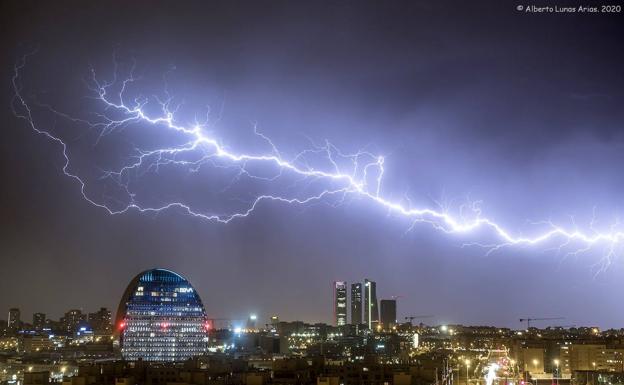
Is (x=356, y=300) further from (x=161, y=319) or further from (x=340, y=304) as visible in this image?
(x=161, y=319)

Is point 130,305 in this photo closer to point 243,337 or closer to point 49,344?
point 49,344

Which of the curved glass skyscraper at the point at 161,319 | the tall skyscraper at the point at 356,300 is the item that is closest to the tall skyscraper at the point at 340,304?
the tall skyscraper at the point at 356,300

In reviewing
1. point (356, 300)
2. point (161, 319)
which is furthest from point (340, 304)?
point (161, 319)

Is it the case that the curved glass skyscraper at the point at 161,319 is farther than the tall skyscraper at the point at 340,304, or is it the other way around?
the tall skyscraper at the point at 340,304

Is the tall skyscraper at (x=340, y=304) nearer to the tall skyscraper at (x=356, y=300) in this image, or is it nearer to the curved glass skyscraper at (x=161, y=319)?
the tall skyscraper at (x=356, y=300)

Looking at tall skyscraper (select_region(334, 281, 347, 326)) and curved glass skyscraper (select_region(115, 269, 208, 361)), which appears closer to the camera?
curved glass skyscraper (select_region(115, 269, 208, 361))

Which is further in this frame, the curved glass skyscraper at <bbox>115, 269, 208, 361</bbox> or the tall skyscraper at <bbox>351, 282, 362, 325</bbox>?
the tall skyscraper at <bbox>351, 282, 362, 325</bbox>

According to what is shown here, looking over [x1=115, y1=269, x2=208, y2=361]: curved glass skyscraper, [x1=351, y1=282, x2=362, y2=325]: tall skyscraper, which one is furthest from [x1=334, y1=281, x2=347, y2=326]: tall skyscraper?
[x1=115, y1=269, x2=208, y2=361]: curved glass skyscraper

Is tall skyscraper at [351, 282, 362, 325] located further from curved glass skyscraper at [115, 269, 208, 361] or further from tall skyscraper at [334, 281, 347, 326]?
curved glass skyscraper at [115, 269, 208, 361]

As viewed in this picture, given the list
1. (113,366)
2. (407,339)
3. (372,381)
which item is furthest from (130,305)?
(407,339)
